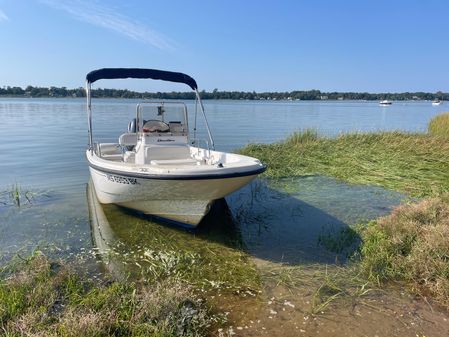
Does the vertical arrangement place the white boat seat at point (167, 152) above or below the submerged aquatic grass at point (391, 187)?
above

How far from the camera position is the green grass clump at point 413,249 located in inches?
187

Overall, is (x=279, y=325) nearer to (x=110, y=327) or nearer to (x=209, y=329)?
(x=209, y=329)

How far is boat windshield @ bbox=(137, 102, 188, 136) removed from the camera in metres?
8.90

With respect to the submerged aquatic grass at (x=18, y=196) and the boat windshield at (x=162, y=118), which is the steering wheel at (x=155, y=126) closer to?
the boat windshield at (x=162, y=118)

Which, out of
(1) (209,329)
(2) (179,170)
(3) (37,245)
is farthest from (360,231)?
(3) (37,245)

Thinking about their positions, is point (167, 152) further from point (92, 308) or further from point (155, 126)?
point (92, 308)

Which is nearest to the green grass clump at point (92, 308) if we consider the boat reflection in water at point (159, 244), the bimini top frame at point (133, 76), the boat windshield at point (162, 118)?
the boat reflection in water at point (159, 244)

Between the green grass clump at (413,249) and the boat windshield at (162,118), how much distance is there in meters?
5.09

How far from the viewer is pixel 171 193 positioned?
263 inches

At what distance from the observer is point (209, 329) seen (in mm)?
3910

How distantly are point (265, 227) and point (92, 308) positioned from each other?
408 centimetres

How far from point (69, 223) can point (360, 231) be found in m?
5.88

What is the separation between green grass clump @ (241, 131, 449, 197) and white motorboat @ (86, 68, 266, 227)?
13.4 ft

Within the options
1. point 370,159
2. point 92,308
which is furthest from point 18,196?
point 370,159
